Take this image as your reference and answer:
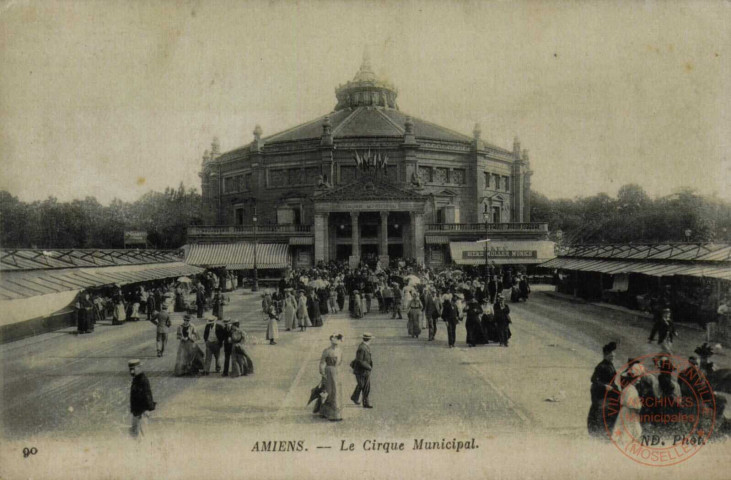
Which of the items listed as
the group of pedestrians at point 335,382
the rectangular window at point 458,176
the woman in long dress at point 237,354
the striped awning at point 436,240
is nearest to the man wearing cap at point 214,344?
the woman in long dress at point 237,354

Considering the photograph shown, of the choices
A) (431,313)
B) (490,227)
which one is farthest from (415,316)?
(490,227)

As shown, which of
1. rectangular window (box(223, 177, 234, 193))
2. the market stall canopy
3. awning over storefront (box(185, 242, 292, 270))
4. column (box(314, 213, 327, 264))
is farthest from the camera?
rectangular window (box(223, 177, 234, 193))

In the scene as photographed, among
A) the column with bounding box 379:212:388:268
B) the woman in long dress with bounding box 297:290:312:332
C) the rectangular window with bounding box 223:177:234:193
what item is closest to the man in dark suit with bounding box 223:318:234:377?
the woman in long dress with bounding box 297:290:312:332

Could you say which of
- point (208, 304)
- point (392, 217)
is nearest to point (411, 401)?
point (208, 304)

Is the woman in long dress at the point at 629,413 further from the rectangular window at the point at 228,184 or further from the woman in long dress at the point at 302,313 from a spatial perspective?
the rectangular window at the point at 228,184

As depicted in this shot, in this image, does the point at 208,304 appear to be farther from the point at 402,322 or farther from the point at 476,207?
the point at 476,207

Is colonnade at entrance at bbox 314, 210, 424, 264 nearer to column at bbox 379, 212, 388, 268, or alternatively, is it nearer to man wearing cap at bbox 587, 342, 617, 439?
→ column at bbox 379, 212, 388, 268
